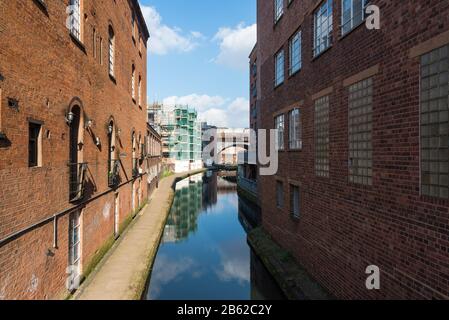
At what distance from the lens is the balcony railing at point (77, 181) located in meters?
8.66

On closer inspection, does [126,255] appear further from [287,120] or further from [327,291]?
[287,120]

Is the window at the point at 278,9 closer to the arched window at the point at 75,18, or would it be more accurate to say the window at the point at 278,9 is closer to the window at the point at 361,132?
the window at the point at 361,132

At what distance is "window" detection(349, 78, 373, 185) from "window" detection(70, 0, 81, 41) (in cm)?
740

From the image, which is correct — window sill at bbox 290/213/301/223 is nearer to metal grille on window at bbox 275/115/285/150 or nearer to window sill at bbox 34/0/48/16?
metal grille on window at bbox 275/115/285/150

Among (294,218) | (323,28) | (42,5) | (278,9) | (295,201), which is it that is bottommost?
(294,218)

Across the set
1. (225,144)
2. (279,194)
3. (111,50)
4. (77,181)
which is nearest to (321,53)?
(279,194)

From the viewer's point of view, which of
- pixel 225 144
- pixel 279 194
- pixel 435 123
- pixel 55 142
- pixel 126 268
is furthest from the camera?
pixel 225 144

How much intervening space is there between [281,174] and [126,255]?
263 inches

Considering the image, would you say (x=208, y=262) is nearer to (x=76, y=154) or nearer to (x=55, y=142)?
(x=76, y=154)

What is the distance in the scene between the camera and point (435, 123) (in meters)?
A: 4.98

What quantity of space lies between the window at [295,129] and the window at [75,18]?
24.2 ft

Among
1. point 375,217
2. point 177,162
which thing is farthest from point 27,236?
point 177,162

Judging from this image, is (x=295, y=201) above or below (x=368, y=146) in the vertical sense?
below

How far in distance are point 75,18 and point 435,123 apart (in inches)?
361
